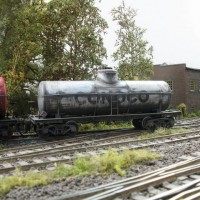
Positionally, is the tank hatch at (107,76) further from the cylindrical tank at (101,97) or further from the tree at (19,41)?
the tree at (19,41)

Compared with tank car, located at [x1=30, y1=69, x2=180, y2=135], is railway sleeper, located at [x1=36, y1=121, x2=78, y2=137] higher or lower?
lower

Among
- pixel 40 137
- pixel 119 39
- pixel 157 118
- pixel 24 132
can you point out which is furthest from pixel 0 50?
pixel 119 39

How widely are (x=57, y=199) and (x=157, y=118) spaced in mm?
13554

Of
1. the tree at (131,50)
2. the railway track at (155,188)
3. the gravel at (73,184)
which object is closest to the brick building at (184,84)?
the tree at (131,50)

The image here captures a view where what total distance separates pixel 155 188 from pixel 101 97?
10699 mm

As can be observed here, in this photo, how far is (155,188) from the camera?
24.6 ft

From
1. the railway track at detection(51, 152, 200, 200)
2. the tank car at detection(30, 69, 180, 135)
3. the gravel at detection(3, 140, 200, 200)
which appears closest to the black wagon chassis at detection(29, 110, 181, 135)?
the tank car at detection(30, 69, 180, 135)

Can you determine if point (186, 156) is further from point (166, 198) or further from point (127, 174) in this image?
point (166, 198)

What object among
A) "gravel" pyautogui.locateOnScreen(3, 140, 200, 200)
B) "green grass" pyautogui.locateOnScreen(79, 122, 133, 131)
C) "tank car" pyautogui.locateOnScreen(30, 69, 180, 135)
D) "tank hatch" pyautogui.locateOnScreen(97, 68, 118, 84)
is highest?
"tank hatch" pyautogui.locateOnScreen(97, 68, 118, 84)

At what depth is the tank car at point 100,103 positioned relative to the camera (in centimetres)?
1709

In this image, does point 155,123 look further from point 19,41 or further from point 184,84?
point 184,84

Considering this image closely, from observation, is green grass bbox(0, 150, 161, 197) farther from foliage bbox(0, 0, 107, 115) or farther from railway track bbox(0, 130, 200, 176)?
foliage bbox(0, 0, 107, 115)

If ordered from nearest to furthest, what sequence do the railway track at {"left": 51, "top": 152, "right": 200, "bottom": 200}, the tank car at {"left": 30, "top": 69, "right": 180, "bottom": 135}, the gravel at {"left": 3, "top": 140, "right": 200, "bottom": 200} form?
the railway track at {"left": 51, "top": 152, "right": 200, "bottom": 200} → the gravel at {"left": 3, "top": 140, "right": 200, "bottom": 200} → the tank car at {"left": 30, "top": 69, "right": 180, "bottom": 135}

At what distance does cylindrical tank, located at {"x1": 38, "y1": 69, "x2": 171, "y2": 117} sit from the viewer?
17.2 metres
